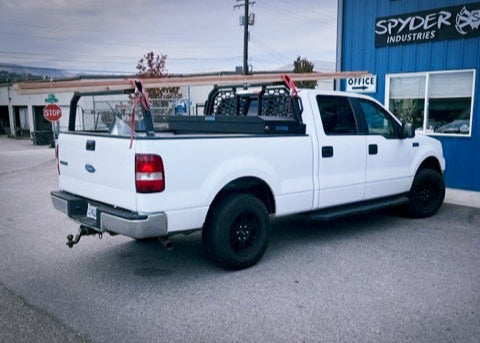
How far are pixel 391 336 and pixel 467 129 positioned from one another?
7230 mm

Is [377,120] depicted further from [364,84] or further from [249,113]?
[364,84]

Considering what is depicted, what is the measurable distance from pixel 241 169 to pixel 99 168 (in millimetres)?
1438

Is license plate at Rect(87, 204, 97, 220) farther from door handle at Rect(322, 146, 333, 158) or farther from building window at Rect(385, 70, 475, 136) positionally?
building window at Rect(385, 70, 475, 136)

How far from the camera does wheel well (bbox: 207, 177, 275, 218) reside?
4.85 metres

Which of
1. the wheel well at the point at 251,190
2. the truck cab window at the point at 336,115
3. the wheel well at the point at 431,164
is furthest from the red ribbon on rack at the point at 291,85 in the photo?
the wheel well at the point at 431,164

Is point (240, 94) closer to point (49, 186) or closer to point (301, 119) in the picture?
point (301, 119)

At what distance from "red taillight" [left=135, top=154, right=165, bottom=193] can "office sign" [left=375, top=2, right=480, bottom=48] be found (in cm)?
781

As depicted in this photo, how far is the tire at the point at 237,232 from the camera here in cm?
469

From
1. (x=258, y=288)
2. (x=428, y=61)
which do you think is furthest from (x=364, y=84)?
(x=258, y=288)

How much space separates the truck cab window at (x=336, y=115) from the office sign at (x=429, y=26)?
15.6ft

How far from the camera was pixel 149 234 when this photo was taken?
4.17 metres

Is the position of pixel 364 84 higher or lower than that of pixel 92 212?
higher

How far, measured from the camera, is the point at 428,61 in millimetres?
9836

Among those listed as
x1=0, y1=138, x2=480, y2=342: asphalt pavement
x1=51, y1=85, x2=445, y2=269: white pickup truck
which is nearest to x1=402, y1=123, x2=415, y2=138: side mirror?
x1=51, y1=85, x2=445, y2=269: white pickup truck
